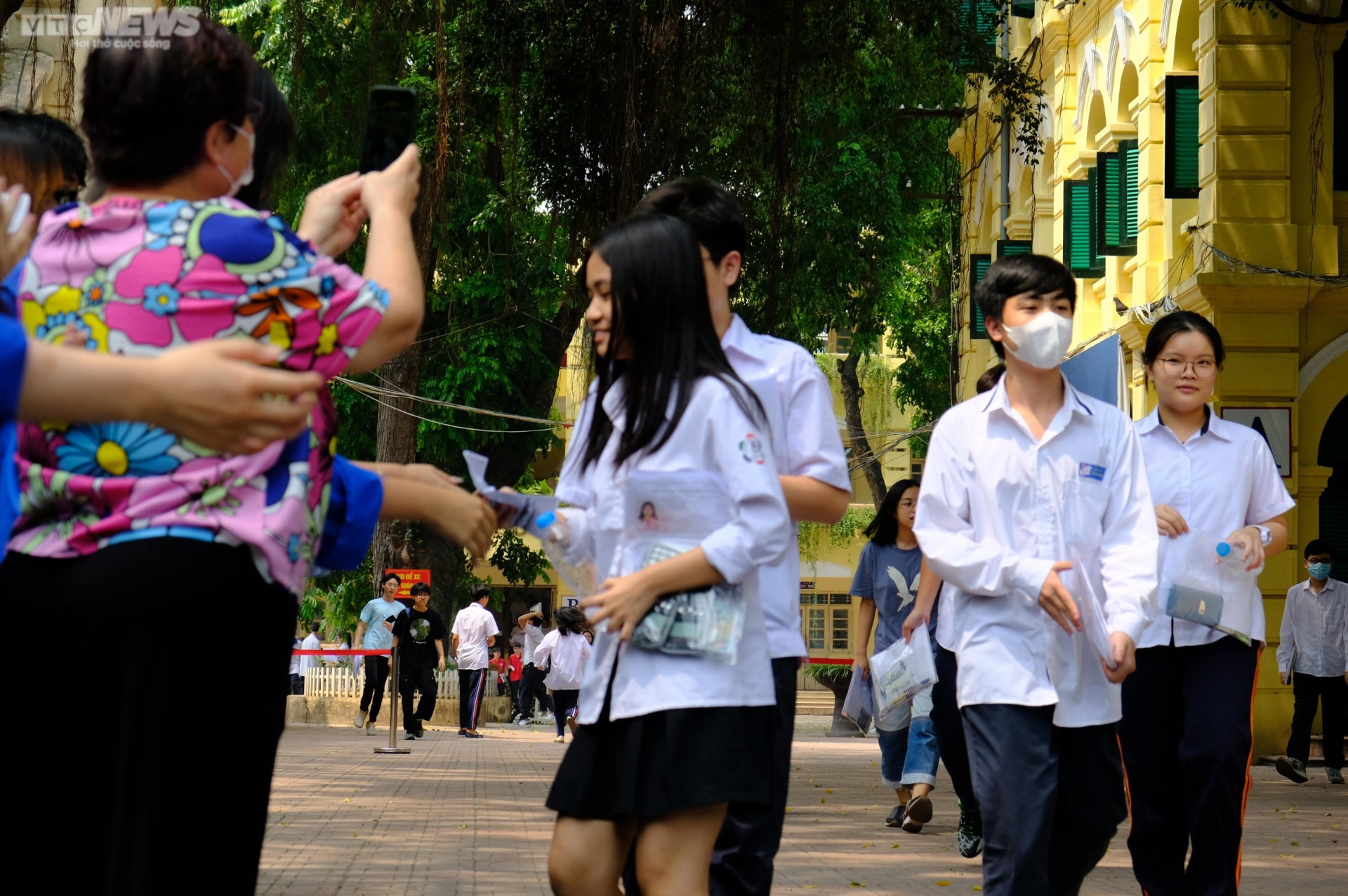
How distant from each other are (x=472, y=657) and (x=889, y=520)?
14.8 metres

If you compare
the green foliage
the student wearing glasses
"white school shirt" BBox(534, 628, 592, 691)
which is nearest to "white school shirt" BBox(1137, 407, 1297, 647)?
the student wearing glasses

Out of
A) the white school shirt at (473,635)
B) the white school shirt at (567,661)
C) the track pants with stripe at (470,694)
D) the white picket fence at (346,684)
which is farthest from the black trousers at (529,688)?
the white school shirt at (567,661)

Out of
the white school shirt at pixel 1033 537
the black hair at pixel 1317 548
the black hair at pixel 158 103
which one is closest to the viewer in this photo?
the black hair at pixel 158 103

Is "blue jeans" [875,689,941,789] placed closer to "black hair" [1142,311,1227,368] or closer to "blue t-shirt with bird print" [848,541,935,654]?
"blue t-shirt with bird print" [848,541,935,654]

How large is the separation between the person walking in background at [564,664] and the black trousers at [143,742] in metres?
17.4

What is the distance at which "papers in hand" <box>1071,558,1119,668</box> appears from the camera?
16.1ft

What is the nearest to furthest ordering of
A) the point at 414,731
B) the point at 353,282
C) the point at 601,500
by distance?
1. the point at 353,282
2. the point at 601,500
3. the point at 414,731

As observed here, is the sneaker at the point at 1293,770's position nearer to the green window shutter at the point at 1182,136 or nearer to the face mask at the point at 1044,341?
the green window shutter at the point at 1182,136

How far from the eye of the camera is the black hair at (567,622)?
17.8m

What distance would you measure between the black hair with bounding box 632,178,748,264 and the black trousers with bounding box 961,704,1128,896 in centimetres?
142

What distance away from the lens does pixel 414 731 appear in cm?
2259

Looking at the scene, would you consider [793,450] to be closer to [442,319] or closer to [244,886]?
[244,886]

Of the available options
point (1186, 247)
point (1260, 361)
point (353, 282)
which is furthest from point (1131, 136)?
point (353, 282)

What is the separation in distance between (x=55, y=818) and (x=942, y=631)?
5.20 metres
